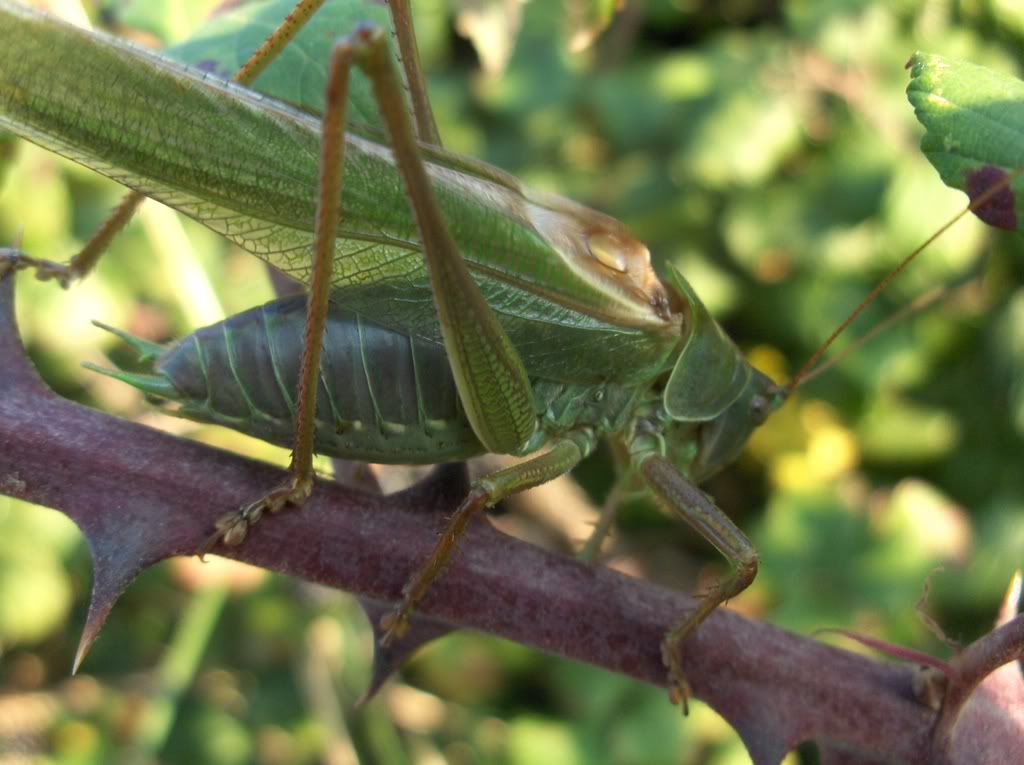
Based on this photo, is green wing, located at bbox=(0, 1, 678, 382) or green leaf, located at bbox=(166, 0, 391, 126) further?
green leaf, located at bbox=(166, 0, 391, 126)

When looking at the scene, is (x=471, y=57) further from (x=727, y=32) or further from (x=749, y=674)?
(x=749, y=674)

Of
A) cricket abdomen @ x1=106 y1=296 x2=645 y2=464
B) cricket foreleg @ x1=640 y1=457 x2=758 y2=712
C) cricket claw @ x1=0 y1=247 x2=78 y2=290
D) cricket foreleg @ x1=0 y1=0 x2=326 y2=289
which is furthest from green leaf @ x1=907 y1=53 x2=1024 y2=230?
cricket claw @ x1=0 y1=247 x2=78 y2=290

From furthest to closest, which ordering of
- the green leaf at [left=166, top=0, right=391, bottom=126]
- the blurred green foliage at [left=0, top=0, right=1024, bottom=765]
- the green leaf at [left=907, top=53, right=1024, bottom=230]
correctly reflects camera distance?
the blurred green foliage at [left=0, top=0, right=1024, bottom=765], the green leaf at [left=166, top=0, right=391, bottom=126], the green leaf at [left=907, top=53, right=1024, bottom=230]

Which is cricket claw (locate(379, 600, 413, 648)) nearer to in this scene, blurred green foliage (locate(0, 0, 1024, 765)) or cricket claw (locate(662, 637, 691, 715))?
cricket claw (locate(662, 637, 691, 715))

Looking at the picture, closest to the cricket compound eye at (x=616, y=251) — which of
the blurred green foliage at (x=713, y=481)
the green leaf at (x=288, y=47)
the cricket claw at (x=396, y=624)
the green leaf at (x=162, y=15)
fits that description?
the green leaf at (x=288, y=47)

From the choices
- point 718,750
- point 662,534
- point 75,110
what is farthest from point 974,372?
point 75,110

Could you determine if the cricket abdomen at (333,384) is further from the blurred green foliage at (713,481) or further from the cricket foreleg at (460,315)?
the blurred green foliage at (713,481)
